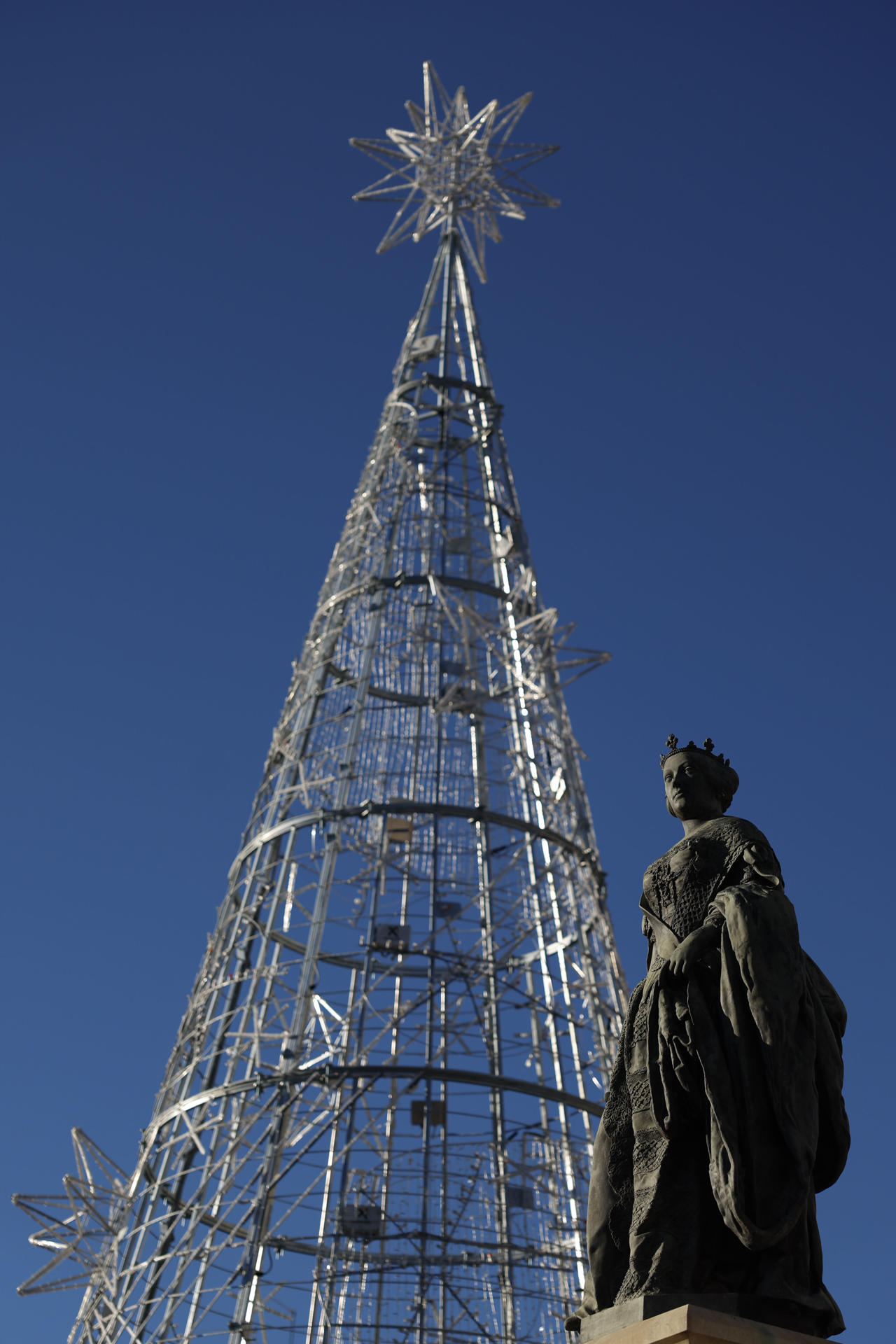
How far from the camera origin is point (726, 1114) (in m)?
4.67

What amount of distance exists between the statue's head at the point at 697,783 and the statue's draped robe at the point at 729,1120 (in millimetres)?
394

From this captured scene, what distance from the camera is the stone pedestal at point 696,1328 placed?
4.15 m

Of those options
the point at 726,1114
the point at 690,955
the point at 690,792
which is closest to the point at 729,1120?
the point at 726,1114

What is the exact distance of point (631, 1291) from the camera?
4.69m

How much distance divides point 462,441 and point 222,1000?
44.9ft

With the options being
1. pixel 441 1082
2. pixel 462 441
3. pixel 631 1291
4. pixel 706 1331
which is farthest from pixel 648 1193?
pixel 462 441

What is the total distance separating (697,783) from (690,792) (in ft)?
0.20

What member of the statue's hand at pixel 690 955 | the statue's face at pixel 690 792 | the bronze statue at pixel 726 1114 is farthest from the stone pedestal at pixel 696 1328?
the statue's face at pixel 690 792

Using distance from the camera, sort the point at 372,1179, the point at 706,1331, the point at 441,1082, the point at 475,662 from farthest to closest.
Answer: the point at 475,662 → the point at 372,1179 → the point at 441,1082 → the point at 706,1331

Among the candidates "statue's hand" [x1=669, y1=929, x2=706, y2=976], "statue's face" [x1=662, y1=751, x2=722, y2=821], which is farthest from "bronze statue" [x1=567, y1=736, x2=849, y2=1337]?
"statue's face" [x1=662, y1=751, x2=722, y2=821]

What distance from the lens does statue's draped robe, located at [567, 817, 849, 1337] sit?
4.56 meters

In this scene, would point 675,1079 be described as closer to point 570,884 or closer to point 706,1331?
point 706,1331

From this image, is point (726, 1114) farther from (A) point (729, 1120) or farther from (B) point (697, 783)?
(B) point (697, 783)

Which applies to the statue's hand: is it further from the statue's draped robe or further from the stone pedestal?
the stone pedestal
